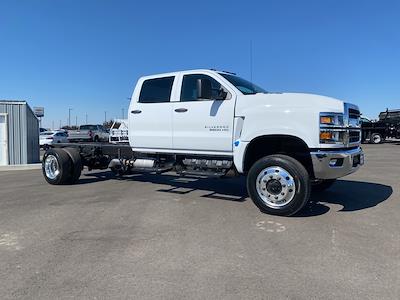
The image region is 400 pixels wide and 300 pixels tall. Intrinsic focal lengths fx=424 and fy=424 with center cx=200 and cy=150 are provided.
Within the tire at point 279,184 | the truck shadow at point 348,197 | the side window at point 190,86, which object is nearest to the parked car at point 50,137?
the side window at point 190,86

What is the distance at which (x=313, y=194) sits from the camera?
8.58 meters

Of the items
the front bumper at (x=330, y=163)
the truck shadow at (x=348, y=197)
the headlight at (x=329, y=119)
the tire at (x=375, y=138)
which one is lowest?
→ the truck shadow at (x=348, y=197)

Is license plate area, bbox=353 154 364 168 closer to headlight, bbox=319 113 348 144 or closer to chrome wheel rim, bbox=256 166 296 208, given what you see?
headlight, bbox=319 113 348 144

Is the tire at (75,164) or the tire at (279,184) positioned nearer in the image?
the tire at (279,184)

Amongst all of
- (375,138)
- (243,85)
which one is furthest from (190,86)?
(375,138)

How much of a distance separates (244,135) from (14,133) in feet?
50.4

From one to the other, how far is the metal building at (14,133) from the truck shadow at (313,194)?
31.2ft

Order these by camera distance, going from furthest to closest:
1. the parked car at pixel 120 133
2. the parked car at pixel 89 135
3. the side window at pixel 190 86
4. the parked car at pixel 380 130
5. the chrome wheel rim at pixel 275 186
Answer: the parked car at pixel 380 130 → the parked car at pixel 89 135 → the parked car at pixel 120 133 → the side window at pixel 190 86 → the chrome wheel rim at pixel 275 186

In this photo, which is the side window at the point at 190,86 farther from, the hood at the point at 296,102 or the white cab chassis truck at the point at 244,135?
the hood at the point at 296,102

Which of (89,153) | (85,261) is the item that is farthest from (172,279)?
(89,153)

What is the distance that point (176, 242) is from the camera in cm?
537

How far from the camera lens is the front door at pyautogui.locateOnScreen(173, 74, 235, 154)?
24.7 feet

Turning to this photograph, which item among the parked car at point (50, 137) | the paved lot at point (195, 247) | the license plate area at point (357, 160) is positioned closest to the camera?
the paved lot at point (195, 247)

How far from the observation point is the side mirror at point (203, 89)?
7423 millimetres
